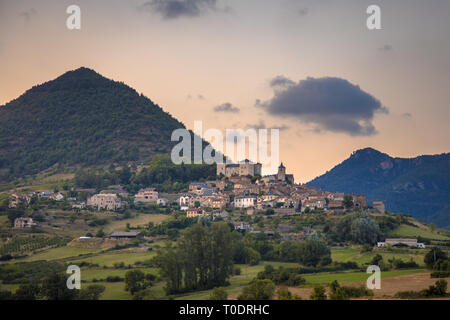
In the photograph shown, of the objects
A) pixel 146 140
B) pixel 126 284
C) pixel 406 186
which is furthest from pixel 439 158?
pixel 126 284

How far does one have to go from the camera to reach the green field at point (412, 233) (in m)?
60.1

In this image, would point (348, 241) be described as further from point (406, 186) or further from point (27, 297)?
point (406, 186)

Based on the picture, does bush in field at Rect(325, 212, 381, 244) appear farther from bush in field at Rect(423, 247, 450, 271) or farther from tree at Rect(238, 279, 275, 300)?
tree at Rect(238, 279, 275, 300)

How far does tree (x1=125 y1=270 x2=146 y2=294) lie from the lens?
1645 inches

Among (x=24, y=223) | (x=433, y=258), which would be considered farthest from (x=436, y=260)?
(x=24, y=223)

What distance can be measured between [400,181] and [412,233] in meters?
79.2

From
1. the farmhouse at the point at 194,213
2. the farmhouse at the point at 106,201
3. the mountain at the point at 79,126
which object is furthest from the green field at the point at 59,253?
the mountain at the point at 79,126

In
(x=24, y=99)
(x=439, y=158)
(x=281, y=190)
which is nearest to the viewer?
(x=281, y=190)

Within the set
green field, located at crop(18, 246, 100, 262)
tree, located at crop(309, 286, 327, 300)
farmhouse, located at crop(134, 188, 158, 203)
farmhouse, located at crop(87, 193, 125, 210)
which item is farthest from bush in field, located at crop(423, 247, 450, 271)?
farmhouse, located at crop(134, 188, 158, 203)

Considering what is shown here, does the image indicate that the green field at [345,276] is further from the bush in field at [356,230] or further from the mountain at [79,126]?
the mountain at [79,126]

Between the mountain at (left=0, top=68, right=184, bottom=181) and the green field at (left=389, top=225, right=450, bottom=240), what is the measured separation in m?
61.8

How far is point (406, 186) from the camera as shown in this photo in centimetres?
13338

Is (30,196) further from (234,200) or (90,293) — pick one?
(90,293)
